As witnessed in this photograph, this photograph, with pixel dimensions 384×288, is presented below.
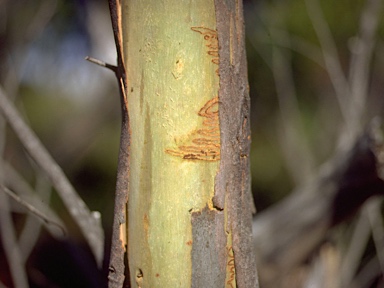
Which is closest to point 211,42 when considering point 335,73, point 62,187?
point 62,187

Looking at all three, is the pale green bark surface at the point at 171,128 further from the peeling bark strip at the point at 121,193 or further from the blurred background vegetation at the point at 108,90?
the blurred background vegetation at the point at 108,90

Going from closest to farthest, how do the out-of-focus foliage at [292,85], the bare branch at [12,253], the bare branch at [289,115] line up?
the bare branch at [12,253], the bare branch at [289,115], the out-of-focus foliage at [292,85]

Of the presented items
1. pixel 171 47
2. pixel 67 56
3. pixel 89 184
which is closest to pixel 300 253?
pixel 171 47

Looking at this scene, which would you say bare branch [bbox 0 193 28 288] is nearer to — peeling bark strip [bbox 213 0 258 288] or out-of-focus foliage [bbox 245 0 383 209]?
peeling bark strip [bbox 213 0 258 288]

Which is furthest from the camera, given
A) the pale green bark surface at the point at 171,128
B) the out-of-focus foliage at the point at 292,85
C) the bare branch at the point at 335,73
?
the out-of-focus foliage at the point at 292,85

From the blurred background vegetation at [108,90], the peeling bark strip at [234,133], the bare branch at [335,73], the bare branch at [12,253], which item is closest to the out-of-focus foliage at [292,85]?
the blurred background vegetation at [108,90]

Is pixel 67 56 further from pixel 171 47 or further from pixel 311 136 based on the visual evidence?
pixel 171 47

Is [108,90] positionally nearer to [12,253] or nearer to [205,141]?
[12,253]
